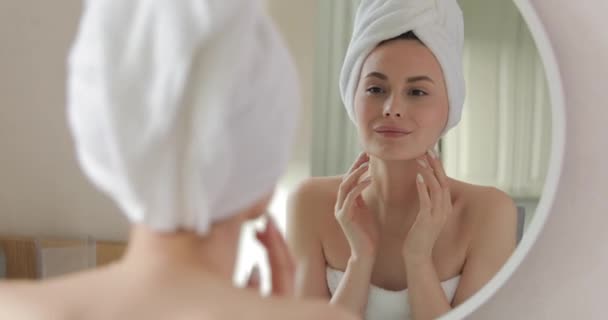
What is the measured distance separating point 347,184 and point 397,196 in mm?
67

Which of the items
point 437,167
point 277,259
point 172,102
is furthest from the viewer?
point 437,167

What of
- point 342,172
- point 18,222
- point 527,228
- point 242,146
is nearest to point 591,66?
point 527,228

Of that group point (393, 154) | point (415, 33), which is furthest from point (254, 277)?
point (415, 33)

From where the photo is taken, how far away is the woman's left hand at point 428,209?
3.39 ft

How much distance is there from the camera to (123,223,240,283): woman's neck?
2.05ft

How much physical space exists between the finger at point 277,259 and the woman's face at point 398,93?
30 cm

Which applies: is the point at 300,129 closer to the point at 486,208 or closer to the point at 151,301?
the point at 486,208

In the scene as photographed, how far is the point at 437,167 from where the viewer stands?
1.04m

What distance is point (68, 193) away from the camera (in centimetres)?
109

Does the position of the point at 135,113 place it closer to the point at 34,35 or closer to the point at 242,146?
the point at 242,146

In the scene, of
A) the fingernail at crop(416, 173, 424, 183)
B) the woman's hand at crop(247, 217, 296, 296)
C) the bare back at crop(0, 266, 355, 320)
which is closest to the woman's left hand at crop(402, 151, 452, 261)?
the fingernail at crop(416, 173, 424, 183)

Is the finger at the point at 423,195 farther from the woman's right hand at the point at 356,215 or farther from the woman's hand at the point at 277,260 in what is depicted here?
the woman's hand at the point at 277,260

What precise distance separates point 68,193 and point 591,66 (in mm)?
718

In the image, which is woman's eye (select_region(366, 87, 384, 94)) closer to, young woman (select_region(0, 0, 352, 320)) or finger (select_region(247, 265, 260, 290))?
finger (select_region(247, 265, 260, 290))
